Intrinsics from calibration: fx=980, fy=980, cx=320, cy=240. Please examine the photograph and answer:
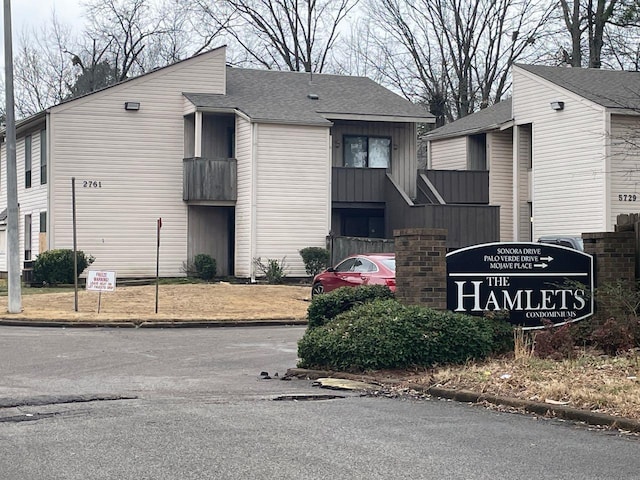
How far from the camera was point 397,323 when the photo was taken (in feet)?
42.0

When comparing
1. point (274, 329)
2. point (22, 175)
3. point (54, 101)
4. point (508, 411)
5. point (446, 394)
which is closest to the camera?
point (508, 411)

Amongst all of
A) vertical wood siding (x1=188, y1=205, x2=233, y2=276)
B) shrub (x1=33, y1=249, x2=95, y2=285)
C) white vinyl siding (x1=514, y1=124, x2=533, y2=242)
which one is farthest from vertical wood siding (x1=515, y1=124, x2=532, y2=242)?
shrub (x1=33, y1=249, x2=95, y2=285)

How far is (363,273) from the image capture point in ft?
73.8

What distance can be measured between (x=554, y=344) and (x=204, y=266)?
22264 millimetres

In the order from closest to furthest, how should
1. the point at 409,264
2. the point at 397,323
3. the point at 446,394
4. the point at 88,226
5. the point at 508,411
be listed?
the point at 508,411 < the point at 446,394 < the point at 397,323 < the point at 409,264 < the point at 88,226

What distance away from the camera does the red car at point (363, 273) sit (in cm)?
2173

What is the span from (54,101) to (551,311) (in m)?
46.7

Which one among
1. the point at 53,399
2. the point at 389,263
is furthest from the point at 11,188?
the point at 53,399

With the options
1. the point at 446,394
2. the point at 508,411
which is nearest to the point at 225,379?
the point at 446,394

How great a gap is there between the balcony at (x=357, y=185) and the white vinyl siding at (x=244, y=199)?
376 cm

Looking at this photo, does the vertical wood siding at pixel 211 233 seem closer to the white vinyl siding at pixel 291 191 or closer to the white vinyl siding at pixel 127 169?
the white vinyl siding at pixel 127 169

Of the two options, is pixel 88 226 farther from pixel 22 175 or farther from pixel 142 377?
pixel 142 377

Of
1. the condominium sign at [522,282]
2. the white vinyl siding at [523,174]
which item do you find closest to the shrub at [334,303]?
the condominium sign at [522,282]

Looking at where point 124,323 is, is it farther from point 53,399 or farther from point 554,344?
point 554,344
